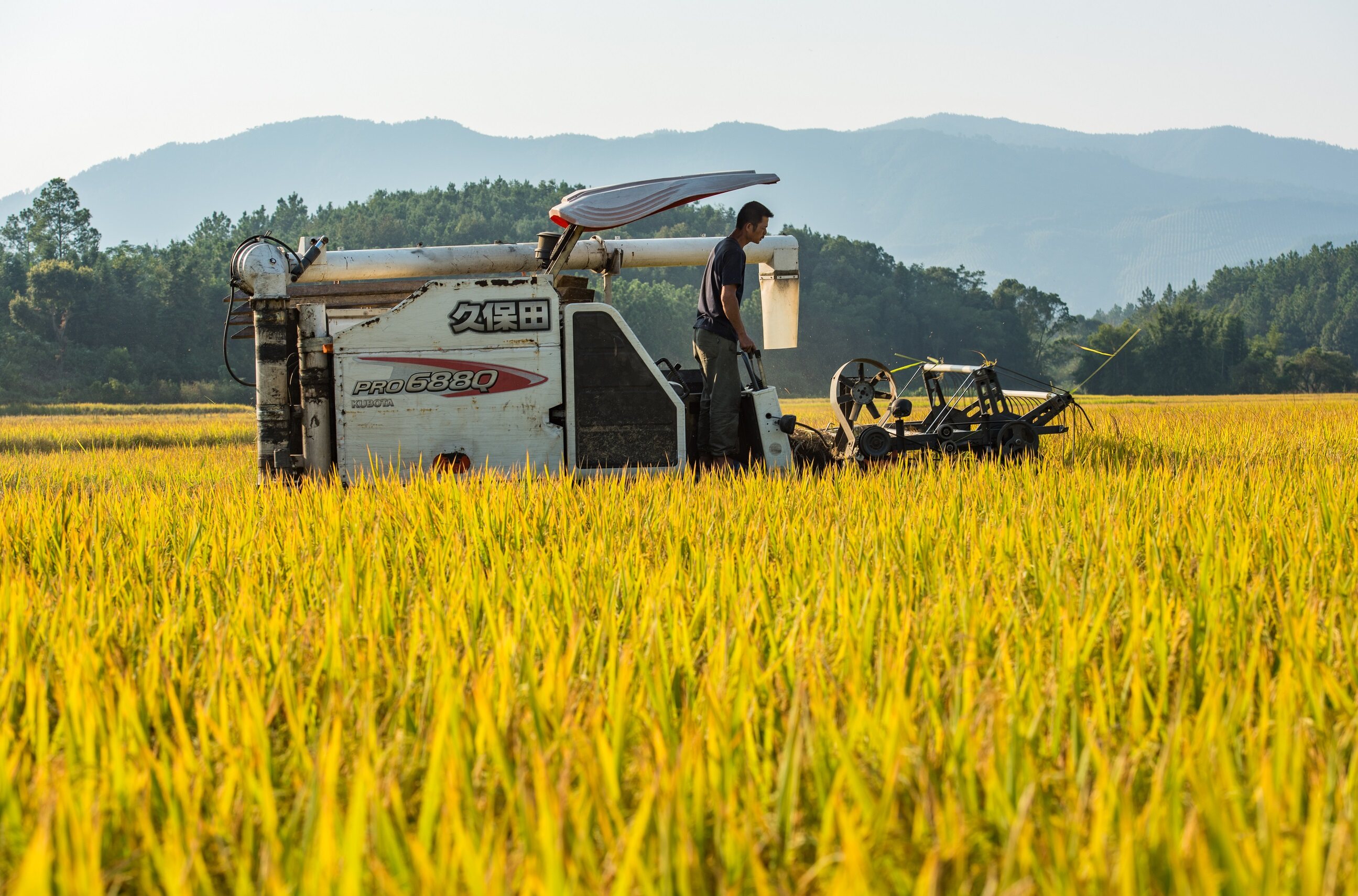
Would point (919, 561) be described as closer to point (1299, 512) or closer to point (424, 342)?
point (1299, 512)

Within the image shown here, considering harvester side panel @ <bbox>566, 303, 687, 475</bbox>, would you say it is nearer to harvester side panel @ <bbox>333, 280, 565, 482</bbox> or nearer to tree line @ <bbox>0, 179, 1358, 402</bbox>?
harvester side panel @ <bbox>333, 280, 565, 482</bbox>

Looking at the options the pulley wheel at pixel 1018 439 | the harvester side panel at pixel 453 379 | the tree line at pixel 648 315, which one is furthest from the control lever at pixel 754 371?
the tree line at pixel 648 315

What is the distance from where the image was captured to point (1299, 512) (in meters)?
3.95

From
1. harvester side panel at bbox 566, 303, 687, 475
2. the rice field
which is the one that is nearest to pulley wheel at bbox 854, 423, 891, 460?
harvester side panel at bbox 566, 303, 687, 475

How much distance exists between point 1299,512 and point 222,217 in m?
107

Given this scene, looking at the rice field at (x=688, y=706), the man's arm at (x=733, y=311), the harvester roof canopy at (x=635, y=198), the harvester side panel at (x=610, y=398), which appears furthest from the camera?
the man's arm at (x=733, y=311)

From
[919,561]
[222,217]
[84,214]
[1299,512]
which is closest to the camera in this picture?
[919,561]

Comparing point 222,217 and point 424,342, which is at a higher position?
point 222,217

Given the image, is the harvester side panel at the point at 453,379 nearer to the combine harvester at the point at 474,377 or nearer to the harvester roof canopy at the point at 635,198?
the combine harvester at the point at 474,377

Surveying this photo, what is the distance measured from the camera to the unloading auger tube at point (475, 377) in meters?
5.99

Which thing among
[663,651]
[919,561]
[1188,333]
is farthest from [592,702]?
[1188,333]

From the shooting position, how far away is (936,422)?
23.9 feet

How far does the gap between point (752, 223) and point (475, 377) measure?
2039mm

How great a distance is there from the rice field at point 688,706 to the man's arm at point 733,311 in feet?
8.67
